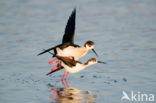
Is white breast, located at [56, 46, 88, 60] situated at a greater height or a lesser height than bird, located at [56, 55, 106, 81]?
greater

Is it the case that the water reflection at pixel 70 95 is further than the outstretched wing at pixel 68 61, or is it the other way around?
the outstretched wing at pixel 68 61

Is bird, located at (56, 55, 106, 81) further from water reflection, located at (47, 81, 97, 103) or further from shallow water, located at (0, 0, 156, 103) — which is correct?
water reflection, located at (47, 81, 97, 103)

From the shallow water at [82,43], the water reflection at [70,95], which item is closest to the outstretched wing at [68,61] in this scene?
the shallow water at [82,43]

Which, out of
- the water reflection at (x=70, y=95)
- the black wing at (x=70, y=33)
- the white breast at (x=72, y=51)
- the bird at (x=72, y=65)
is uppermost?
the black wing at (x=70, y=33)

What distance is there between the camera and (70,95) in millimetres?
8398

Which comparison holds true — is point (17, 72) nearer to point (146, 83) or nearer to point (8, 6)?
point (146, 83)

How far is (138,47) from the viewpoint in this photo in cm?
1170

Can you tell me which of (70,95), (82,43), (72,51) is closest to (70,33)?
(72,51)

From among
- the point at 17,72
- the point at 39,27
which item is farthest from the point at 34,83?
the point at 39,27

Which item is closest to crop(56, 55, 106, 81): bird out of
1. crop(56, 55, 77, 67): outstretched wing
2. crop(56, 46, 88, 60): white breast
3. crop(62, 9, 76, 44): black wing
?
crop(56, 55, 77, 67): outstretched wing

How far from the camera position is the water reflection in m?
8.00

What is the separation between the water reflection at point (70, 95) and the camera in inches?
315

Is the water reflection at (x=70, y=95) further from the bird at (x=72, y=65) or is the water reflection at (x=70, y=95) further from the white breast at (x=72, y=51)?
the white breast at (x=72, y=51)

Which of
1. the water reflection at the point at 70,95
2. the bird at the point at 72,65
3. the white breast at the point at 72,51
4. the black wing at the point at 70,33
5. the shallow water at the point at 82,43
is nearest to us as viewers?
the water reflection at the point at 70,95
